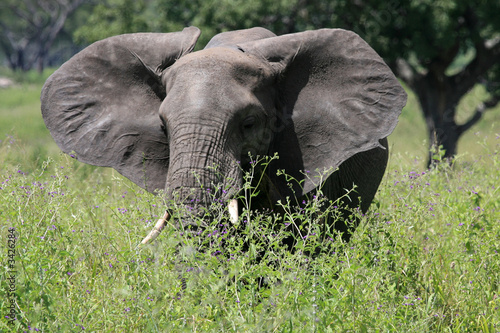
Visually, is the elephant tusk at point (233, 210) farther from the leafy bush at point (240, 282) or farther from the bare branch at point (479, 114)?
the bare branch at point (479, 114)

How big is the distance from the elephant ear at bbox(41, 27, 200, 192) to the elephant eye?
0.67 metres

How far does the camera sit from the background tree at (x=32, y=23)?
47000mm

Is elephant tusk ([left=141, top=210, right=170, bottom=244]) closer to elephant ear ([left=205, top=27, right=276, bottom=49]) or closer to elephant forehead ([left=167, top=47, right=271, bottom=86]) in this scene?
elephant forehead ([left=167, top=47, right=271, bottom=86])

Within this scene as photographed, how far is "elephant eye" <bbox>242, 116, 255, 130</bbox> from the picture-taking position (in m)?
4.32

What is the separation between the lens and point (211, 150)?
4.06 m

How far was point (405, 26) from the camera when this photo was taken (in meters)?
14.7

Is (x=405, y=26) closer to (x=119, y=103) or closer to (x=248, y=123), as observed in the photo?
(x=119, y=103)

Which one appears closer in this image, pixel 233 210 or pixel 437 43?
pixel 233 210

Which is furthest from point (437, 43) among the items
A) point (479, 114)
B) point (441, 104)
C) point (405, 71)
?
point (479, 114)

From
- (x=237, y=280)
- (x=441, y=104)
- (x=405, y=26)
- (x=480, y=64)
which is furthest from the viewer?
(x=441, y=104)

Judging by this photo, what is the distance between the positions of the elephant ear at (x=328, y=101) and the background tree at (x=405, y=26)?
8.88m

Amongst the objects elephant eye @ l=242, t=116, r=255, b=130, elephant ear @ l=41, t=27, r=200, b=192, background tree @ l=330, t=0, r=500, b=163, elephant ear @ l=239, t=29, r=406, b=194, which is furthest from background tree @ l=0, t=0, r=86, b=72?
elephant eye @ l=242, t=116, r=255, b=130

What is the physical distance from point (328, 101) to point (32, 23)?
151 feet

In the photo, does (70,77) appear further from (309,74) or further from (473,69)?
(473,69)
